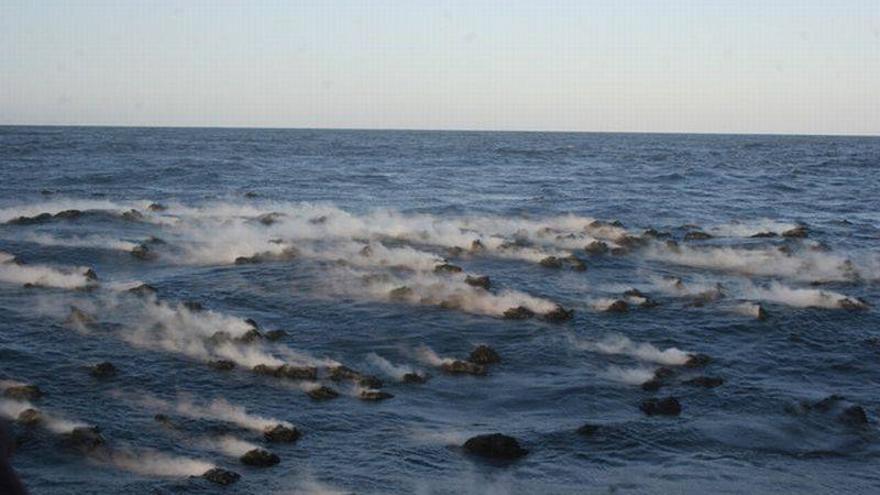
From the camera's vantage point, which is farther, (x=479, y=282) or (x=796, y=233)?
(x=796, y=233)

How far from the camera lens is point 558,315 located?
24125 millimetres

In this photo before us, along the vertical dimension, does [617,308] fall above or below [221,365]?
above

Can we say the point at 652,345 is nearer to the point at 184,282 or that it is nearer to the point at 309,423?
the point at 309,423

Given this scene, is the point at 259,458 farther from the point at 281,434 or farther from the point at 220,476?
the point at 281,434

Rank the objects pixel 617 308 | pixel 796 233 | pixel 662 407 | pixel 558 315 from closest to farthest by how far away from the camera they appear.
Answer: pixel 662 407, pixel 558 315, pixel 617 308, pixel 796 233

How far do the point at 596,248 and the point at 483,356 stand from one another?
15.1 meters

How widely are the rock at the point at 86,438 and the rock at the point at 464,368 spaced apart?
7592 mm

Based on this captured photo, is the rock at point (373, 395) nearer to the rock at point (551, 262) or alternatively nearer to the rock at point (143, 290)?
the rock at point (143, 290)

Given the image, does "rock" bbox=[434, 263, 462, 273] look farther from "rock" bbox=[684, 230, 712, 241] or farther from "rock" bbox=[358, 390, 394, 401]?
"rock" bbox=[684, 230, 712, 241]

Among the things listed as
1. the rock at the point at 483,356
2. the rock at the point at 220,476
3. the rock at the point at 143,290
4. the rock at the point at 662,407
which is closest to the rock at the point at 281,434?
the rock at the point at 220,476

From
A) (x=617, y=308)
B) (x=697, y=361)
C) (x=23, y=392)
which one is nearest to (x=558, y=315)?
(x=617, y=308)

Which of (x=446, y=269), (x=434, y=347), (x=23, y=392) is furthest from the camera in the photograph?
(x=446, y=269)

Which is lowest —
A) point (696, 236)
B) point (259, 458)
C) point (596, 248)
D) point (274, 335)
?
point (259, 458)

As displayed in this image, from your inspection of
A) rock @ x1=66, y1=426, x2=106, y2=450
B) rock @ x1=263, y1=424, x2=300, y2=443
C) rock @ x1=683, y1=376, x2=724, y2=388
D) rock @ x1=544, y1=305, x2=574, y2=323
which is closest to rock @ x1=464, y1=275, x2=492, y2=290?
rock @ x1=544, y1=305, x2=574, y2=323
